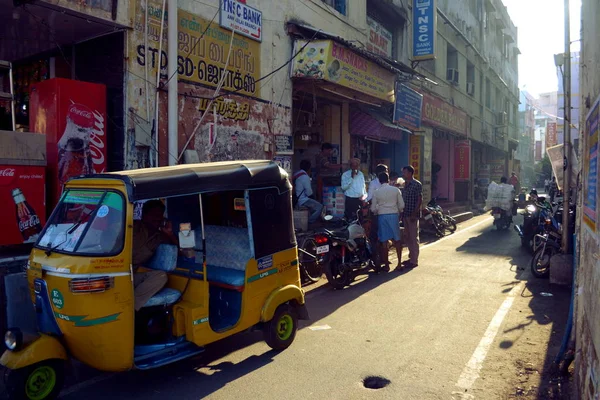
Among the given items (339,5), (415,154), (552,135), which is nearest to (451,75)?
(415,154)

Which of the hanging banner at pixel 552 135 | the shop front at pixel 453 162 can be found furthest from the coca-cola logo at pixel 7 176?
the hanging banner at pixel 552 135

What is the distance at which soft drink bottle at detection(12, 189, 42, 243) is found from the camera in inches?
244

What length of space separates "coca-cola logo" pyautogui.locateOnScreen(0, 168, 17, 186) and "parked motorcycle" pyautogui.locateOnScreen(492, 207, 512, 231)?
1395 cm

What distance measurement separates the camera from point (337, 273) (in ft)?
26.7

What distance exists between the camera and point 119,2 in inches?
286

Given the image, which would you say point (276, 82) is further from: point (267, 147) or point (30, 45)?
point (30, 45)

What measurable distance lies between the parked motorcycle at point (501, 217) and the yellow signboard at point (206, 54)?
31.3 ft

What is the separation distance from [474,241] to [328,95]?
18.6 feet

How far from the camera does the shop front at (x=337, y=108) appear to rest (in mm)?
10773

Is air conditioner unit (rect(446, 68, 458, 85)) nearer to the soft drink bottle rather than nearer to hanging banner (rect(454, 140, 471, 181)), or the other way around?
hanging banner (rect(454, 140, 471, 181))

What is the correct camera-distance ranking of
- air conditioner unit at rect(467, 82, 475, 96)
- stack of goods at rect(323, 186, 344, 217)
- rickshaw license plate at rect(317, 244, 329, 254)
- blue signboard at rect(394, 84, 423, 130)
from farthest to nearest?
1. air conditioner unit at rect(467, 82, 475, 96)
2. blue signboard at rect(394, 84, 423, 130)
3. stack of goods at rect(323, 186, 344, 217)
4. rickshaw license plate at rect(317, 244, 329, 254)

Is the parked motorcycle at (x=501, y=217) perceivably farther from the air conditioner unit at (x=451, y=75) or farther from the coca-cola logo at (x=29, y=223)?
the coca-cola logo at (x=29, y=223)

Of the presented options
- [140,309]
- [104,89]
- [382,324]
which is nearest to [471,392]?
[382,324]

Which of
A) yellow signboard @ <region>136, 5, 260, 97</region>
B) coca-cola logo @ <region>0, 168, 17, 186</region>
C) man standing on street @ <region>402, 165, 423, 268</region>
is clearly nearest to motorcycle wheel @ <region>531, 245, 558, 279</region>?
man standing on street @ <region>402, 165, 423, 268</region>
